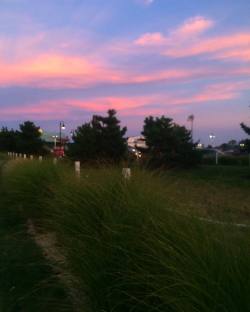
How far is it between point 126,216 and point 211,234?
5.48ft

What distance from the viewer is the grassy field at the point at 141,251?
14.0ft

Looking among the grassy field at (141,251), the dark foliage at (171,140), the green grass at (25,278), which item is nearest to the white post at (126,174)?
the grassy field at (141,251)

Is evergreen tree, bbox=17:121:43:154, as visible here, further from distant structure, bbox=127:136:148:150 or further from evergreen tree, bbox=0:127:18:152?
distant structure, bbox=127:136:148:150

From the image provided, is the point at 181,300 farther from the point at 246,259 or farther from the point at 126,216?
the point at 126,216

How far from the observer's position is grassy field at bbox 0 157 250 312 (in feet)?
14.0

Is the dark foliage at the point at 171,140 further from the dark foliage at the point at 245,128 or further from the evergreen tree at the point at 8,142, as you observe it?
the evergreen tree at the point at 8,142

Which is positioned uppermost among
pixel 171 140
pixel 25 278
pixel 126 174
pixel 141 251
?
pixel 171 140

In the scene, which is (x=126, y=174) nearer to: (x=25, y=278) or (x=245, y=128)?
(x=25, y=278)

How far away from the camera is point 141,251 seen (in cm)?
552

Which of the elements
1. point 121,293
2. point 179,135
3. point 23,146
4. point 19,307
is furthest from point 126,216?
point 23,146

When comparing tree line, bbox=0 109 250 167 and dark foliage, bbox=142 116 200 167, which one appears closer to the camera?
tree line, bbox=0 109 250 167

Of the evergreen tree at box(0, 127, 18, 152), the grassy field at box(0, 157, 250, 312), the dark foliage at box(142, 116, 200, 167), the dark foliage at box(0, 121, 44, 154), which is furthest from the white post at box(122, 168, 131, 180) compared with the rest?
the evergreen tree at box(0, 127, 18, 152)

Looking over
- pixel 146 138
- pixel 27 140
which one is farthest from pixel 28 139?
pixel 146 138

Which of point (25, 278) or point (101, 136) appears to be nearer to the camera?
point (25, 278)
